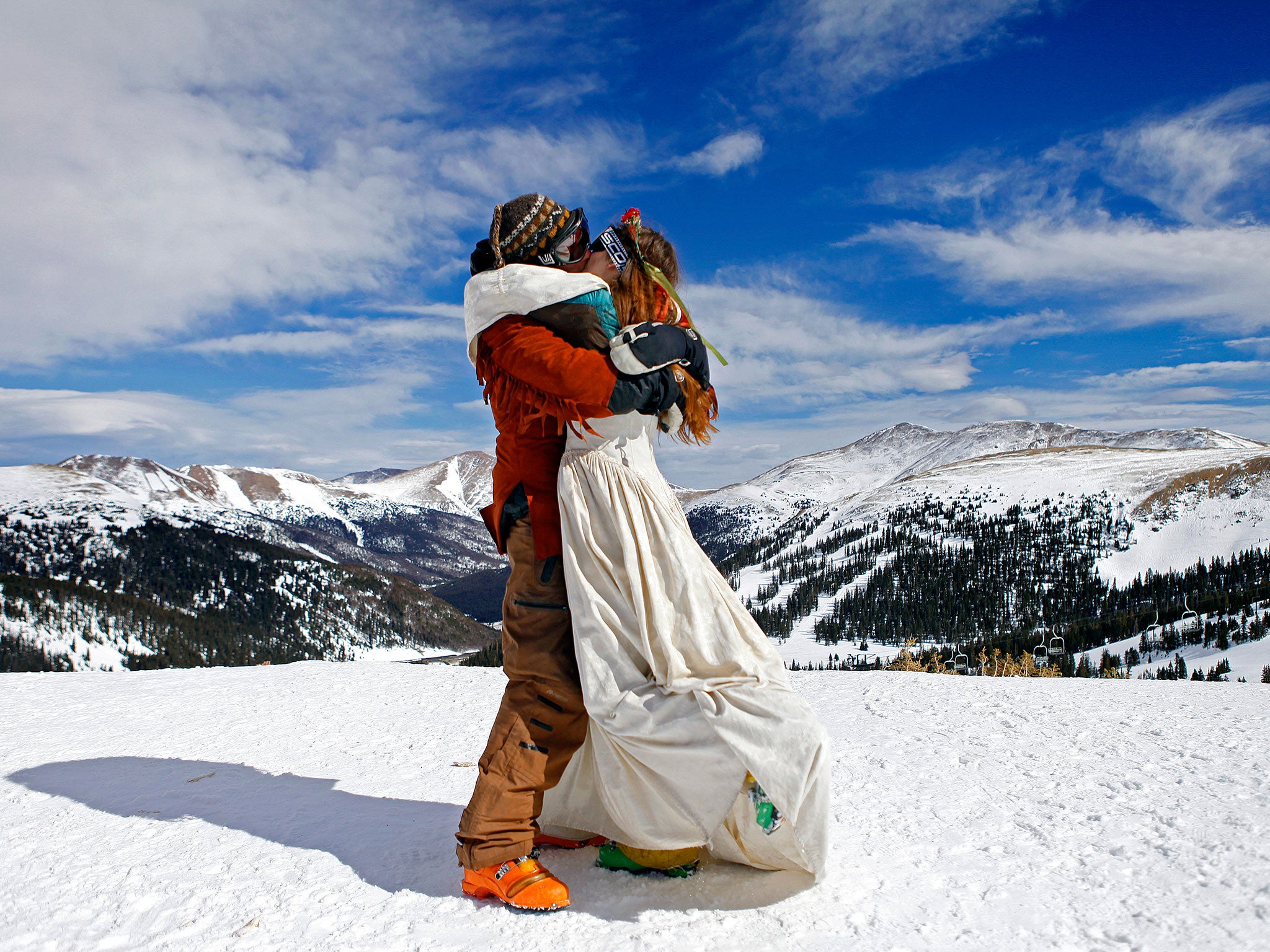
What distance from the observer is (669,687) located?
2.37 meters

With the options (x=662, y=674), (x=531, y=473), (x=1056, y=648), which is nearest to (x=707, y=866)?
(x=662, y=674)

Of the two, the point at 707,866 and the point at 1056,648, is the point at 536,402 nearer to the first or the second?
the point at 707,866

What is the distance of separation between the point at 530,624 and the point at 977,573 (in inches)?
5261

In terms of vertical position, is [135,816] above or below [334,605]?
above

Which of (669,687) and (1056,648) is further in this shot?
(1056,648)

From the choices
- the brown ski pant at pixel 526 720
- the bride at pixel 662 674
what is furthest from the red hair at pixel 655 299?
the brown ski pant at pixel 526 720

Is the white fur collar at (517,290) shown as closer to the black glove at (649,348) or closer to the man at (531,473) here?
the man at (531,473)

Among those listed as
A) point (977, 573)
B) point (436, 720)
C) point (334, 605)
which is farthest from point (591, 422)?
point (334, 605)

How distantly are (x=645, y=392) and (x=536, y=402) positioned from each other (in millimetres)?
Result: 388

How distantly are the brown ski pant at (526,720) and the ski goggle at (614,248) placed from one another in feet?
3.38

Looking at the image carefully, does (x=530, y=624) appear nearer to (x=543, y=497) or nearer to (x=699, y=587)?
(x=543, y=497)

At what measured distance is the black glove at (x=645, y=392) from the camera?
2375mm

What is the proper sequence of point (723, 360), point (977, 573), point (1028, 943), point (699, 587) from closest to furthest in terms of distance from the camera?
point (1028, 943) < point (699, 587) < point (723, 360) < point (977, 573)

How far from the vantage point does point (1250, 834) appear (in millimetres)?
2674
